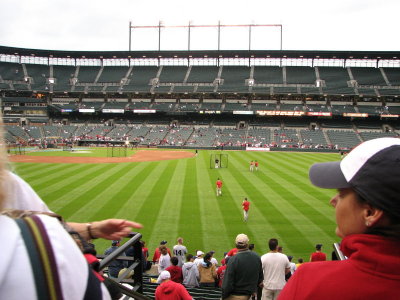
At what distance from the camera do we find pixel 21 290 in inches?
38.6

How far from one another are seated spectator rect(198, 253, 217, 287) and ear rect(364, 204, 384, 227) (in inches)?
352

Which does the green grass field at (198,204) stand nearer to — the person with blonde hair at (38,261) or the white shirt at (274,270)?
the white shirt at (274,270)

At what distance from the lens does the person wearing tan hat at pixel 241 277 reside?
19.1ft

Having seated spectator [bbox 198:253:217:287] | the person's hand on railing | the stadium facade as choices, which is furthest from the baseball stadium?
the person's hand on railing

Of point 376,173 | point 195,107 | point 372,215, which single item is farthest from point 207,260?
point 195,107

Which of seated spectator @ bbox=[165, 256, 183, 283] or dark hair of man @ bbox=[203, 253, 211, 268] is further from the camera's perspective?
dark hair of man @ bbox=[203, 253, 211, 268]

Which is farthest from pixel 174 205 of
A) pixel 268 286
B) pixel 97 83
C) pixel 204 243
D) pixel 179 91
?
pixel 97 83

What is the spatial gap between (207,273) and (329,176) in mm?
9038

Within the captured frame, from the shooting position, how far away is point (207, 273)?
32.8 feet

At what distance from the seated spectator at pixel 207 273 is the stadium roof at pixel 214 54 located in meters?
81.1

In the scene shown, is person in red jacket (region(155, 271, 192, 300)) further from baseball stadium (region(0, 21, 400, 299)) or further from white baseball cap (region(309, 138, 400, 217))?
baseball stadium (region(0, 21, 400, 299))

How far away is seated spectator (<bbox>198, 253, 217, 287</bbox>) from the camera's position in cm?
990

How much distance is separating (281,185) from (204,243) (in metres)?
14.1

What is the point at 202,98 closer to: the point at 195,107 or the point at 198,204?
the point at 195,107
